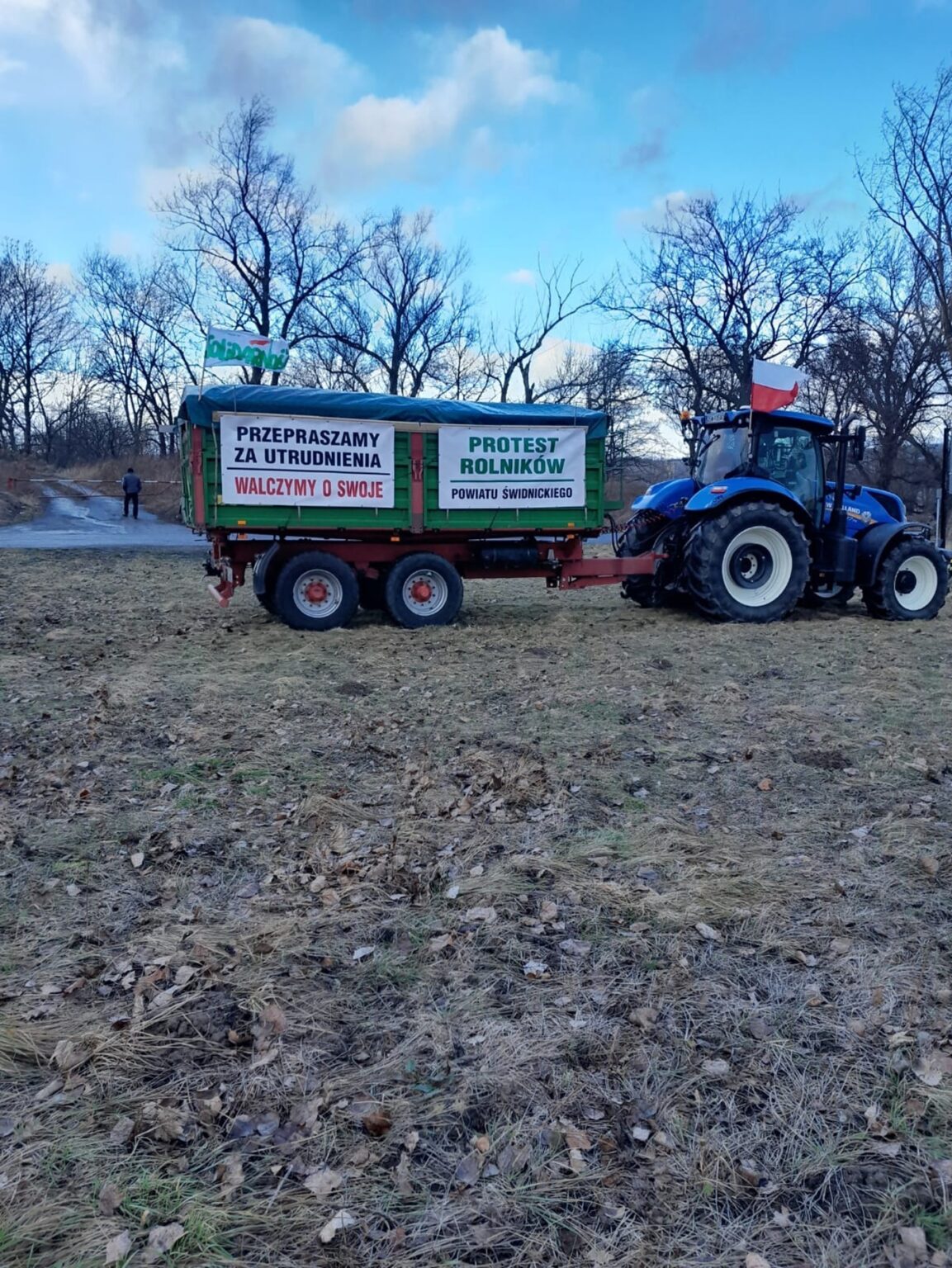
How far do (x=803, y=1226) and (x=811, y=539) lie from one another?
9.47 metres

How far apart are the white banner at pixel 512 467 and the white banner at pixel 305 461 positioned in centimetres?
74

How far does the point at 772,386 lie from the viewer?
992cm

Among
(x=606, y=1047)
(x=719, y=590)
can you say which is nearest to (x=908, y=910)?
(x=606, y=1047)

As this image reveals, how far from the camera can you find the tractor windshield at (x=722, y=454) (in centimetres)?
1056

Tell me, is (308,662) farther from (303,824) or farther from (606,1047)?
(606,1047)

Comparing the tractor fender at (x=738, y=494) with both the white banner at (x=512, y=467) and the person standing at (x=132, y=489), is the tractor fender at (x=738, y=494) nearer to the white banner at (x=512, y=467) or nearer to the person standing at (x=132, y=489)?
the white banner at (x=512, y=467)

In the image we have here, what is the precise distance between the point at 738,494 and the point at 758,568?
101cm

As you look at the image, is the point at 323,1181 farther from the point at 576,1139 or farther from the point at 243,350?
the point at 243,350

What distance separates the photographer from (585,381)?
1570 inches

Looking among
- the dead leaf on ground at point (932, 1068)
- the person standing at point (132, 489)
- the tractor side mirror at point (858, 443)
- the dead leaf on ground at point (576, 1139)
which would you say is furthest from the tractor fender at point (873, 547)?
the person standing at point (132, 489)

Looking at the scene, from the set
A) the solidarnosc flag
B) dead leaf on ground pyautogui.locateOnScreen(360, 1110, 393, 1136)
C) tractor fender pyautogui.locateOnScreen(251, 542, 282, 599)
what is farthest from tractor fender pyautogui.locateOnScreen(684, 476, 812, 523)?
dead leaf on ground pyautogui.locateOnScreen(360, 1110, 393, 1136)

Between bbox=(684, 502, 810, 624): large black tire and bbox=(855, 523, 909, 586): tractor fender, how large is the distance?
2.90 feet

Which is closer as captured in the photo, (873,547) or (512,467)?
(512,467)

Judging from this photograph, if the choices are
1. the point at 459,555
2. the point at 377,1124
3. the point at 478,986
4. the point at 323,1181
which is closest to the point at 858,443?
the point at 459,555
